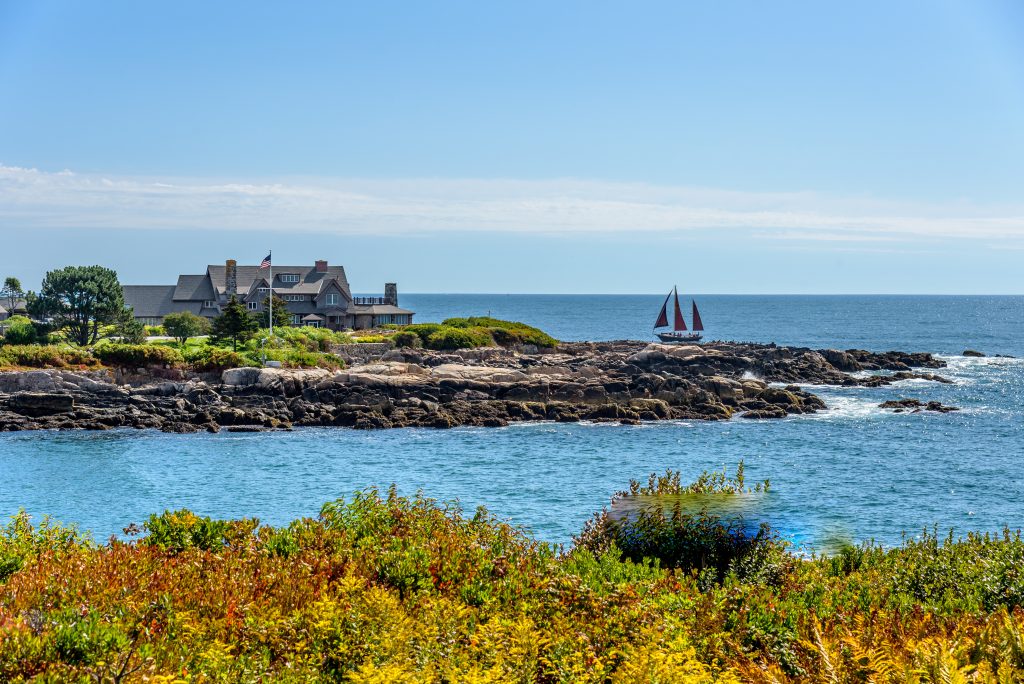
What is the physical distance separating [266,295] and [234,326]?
1975cm

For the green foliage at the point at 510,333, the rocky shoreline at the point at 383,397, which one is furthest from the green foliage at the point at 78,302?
the green foliage at the point at 510,333

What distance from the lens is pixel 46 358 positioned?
48031 mm

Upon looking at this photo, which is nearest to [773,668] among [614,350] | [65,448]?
[65,448]

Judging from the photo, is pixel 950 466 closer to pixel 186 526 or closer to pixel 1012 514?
pixel 1012 514

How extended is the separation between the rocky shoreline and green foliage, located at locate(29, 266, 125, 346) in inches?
533

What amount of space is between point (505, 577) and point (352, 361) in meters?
47.4

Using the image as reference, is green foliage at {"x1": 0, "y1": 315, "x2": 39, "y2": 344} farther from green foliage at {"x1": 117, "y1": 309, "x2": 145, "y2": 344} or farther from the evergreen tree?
the evergreen tree

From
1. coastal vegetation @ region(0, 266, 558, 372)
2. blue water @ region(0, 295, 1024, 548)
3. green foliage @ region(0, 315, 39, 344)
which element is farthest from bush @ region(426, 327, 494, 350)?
green foliage @ region(0, 315, 39, 344)

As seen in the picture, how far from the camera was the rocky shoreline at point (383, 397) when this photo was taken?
137ft

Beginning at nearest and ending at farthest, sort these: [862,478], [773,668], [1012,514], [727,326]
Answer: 1. [773,668]
2. [1012,514]
3. [862,478]
4. [727,326]

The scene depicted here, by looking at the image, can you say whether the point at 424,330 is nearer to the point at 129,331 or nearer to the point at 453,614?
the point at 129,331

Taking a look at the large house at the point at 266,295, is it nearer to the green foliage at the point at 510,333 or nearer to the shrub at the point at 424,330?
the green foliage at the point at 510,333

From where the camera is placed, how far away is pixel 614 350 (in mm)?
73438

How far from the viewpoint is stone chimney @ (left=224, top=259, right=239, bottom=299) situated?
254 feet
